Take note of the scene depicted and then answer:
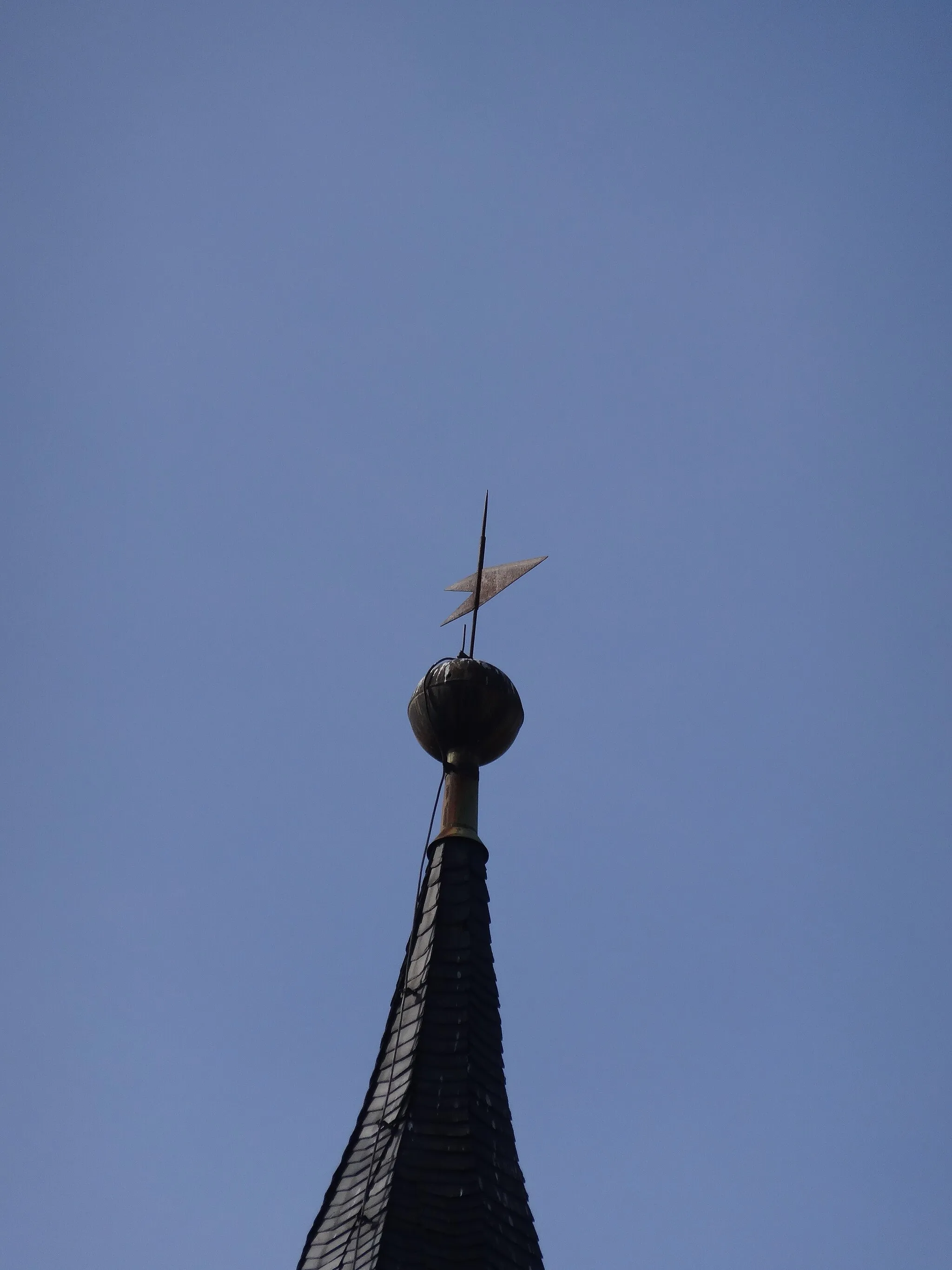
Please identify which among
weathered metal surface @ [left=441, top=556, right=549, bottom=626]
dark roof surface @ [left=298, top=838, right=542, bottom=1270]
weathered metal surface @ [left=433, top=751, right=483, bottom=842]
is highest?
weathered metal surface @ [left=441, top=556, right=549, bottom=626]

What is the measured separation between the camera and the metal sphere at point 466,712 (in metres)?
15.4

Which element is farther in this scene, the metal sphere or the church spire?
the metal sphere

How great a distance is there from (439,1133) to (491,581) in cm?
595

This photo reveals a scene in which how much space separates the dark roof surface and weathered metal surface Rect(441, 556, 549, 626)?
285cm

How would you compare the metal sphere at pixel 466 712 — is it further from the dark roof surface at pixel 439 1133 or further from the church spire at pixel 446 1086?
the dark roof surface at pixel 439 1133

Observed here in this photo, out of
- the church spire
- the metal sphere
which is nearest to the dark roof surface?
the church spire

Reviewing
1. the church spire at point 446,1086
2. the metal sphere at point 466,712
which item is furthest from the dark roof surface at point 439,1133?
the metal sphere at point 466,712

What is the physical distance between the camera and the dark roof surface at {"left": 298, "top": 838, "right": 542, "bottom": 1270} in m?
11.9

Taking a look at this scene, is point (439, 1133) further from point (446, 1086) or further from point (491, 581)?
point (491, 581)

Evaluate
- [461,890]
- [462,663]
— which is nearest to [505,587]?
[462,663]

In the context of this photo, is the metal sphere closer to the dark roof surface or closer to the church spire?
the church spire

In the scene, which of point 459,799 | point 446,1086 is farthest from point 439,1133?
point 459,799

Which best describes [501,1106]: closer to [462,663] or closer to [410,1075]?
[410,1075]

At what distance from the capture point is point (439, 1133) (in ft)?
41.7
